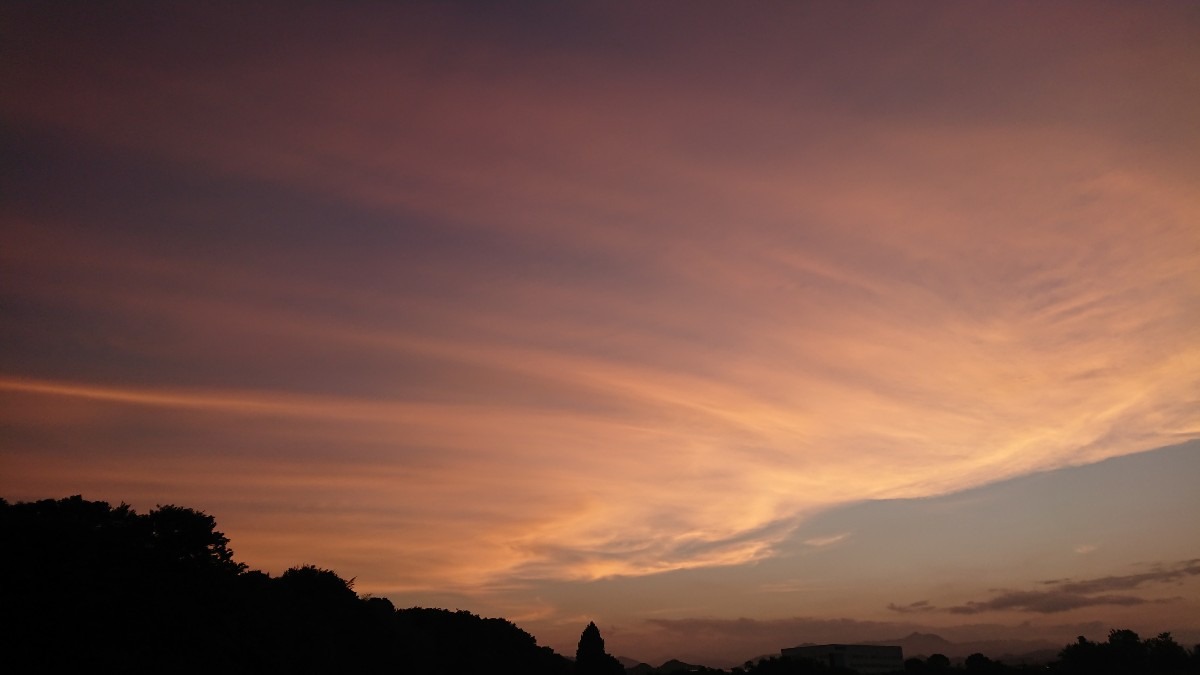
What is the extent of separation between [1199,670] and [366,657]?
6451 inches

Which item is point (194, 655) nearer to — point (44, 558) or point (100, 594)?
point (100, 594)

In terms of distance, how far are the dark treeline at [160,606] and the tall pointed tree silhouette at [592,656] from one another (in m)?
30.6

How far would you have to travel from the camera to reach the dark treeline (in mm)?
Result: 44344

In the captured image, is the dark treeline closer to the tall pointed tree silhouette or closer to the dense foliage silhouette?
the dense foliage silhouette

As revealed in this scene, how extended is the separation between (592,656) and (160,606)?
245 ft

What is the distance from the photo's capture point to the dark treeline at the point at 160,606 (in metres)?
44.3

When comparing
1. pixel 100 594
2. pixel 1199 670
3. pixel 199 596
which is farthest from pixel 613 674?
pixel 1199 670

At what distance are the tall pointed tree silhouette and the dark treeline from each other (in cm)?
3064

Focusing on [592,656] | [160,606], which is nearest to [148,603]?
[160,606]

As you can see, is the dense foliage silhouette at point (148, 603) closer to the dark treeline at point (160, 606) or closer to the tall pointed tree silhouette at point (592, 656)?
the dark treeline at point (160, 606)

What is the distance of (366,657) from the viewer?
8288cm

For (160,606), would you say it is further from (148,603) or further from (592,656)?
(592,656)

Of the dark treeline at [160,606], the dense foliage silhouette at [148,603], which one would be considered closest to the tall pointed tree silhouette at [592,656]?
the dark treeline at [160,606]

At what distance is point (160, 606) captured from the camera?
52.7 meters
